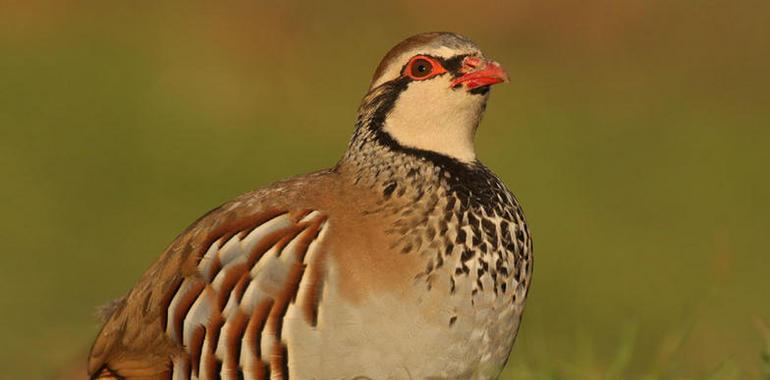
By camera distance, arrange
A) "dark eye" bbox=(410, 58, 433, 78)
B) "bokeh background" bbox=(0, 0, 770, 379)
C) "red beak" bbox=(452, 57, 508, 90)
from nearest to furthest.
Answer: "red beak" bbox=(452, 57, 508, 90), "dark eye" bbox=(410, 58, 433, 78), "bokeh background" bbox=(0, 0, 770, 379)

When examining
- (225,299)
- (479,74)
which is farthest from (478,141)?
(225,299)

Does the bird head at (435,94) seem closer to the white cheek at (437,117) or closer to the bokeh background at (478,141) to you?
the white cheek at (437,117)

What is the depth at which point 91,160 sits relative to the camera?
1277 centimetres

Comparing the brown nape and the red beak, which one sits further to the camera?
the brown nape

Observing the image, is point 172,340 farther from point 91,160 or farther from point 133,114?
point 133,114

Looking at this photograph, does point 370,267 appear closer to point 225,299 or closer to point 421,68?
point 225,299

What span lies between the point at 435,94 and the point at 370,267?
66cm

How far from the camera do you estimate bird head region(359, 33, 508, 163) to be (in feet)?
16.3

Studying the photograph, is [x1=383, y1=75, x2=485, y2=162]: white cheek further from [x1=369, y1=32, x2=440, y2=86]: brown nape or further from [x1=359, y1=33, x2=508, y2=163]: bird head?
[x1=369, y1=32, x2=440, y2=86]: brown nape

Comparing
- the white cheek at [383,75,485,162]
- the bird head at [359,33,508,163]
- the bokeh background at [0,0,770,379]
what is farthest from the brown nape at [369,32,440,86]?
the bokeh background at [0,0,770,379]

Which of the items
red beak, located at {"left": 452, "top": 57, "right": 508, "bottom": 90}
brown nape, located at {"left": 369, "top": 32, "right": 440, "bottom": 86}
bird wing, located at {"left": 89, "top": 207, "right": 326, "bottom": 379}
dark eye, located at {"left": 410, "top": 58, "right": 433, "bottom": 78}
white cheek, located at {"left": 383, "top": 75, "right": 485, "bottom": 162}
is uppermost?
brown nape, located at {"left": 369, "top": 32, "right": 440, "bottom": 86}

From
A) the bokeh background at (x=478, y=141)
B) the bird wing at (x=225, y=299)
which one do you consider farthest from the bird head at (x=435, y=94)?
the bokeh background at (x=478, y=141)

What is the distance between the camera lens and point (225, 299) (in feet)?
15.5

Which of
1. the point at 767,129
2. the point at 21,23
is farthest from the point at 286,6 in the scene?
the point at 767,129
